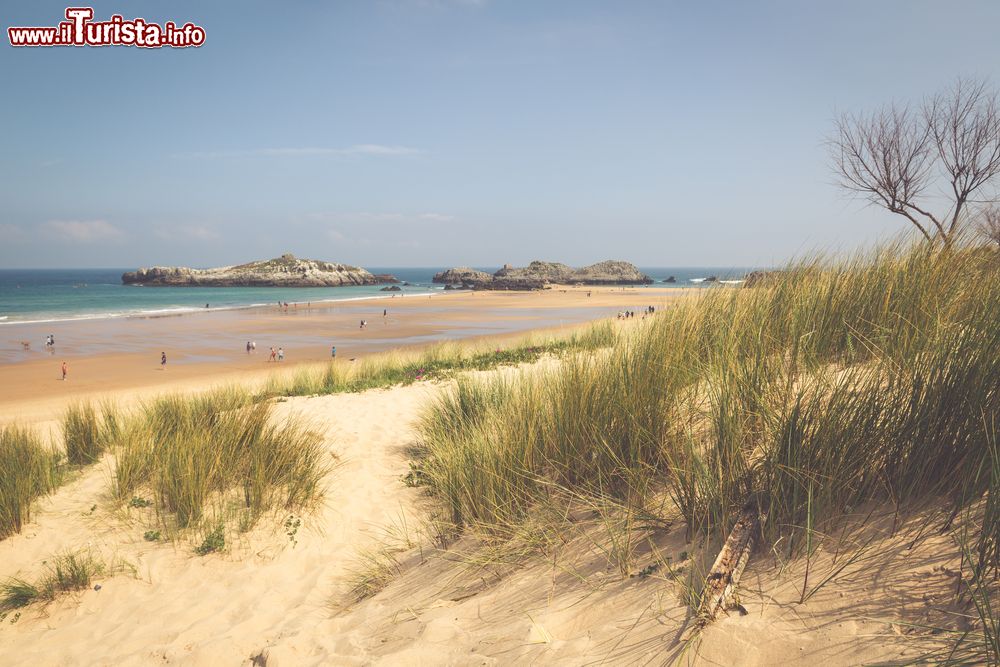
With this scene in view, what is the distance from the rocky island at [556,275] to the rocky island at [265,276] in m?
17.8

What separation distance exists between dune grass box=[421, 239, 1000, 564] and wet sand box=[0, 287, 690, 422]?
5.28 ft

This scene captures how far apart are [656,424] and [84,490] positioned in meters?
6.22

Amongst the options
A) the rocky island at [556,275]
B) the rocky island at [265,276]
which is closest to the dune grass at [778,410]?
the rocky island at [556,275]

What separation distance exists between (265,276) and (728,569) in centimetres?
9962

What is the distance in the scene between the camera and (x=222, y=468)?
5.43 metres

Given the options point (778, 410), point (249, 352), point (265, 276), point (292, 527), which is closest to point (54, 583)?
point (292, 527)

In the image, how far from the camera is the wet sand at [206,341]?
55.8 feet

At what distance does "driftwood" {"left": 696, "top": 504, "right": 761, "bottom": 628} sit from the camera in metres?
2.13

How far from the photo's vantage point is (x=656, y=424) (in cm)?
355

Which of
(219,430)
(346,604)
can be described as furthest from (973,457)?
(219,430)

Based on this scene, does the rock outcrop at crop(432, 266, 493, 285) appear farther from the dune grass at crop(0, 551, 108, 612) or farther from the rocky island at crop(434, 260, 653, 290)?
the dune grass at crop(0, 551, 108, 612)

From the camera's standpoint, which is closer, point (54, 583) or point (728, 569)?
point (728, 569)

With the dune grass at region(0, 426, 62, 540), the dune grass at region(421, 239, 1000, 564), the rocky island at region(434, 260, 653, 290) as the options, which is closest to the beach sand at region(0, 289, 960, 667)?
the dune grass at region(0, 426, 62, 540)

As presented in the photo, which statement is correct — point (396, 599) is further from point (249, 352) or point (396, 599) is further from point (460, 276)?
point (460, 276)
